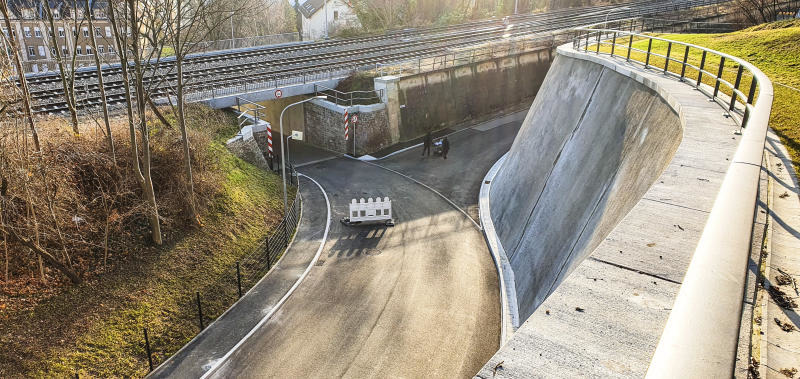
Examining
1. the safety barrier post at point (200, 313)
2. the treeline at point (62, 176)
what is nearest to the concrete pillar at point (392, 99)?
the treeline at point (62, 176)

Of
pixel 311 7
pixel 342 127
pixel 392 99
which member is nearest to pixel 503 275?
pixel 342 127

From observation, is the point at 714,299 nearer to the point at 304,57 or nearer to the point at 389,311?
the point at 389,311

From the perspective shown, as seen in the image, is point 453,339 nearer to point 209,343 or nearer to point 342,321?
point 342,321

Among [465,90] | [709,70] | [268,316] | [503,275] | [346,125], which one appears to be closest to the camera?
[268,316]

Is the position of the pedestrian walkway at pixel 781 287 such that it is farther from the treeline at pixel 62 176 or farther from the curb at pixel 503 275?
the treeline at pixel 62 176

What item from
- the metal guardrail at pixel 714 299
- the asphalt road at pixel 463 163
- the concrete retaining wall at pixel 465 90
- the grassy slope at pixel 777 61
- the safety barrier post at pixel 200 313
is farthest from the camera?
the concrete retaining wall at pixel 465 90

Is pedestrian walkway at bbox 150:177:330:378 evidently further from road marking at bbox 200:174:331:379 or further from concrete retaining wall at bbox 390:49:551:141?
concrete retaining wall at bbox 390:49:551:141

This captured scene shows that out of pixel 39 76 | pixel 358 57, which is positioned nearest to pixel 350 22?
pixel 358 57
